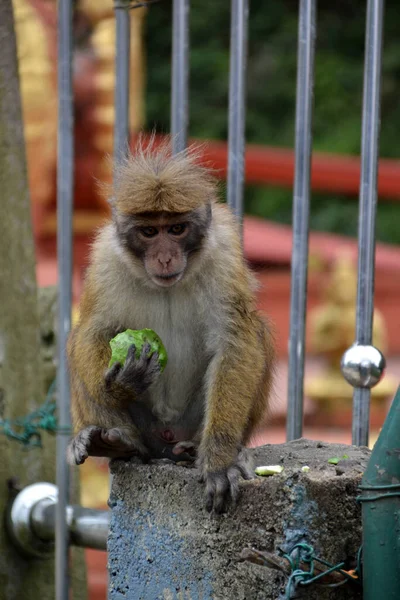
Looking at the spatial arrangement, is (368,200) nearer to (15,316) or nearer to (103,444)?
(103,444)

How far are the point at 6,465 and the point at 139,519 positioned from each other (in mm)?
1306

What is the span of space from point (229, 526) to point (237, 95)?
1447 mm

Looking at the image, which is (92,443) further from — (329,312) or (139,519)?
(329,312)

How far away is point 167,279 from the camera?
2.95 metres

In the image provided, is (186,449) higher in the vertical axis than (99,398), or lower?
lower

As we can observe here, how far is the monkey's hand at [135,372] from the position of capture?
272 centimetres

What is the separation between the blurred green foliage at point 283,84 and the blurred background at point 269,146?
0.07 feet

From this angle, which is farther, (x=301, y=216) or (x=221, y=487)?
(x=301, y=216)

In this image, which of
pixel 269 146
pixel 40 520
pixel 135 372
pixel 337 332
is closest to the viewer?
pixel 135 372

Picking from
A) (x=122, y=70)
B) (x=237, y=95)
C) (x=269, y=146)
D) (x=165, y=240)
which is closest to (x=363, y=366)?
(x=165, y=240)

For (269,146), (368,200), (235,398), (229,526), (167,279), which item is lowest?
(229,526)

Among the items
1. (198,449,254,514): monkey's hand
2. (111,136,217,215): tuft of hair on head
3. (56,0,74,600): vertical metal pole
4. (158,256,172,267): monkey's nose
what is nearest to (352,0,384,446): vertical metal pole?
(111,136,217,215): tuft of hair on head

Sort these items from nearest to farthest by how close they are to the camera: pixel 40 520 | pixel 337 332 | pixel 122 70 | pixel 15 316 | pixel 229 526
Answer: pixel 229 526 → pixel 122 70 → pixel 40 520 → pixel 15 316 → pixel 337 332

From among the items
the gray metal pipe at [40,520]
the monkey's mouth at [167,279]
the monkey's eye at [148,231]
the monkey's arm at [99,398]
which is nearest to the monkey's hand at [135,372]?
the monkey's arm at [99,398]
